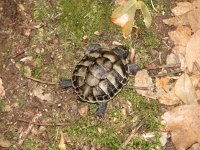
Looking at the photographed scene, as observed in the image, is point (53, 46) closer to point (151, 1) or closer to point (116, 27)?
point (116, 27)

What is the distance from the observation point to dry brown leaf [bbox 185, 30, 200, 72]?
17.8 feet

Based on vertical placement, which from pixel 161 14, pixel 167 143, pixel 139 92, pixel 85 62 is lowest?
pixel 167 143

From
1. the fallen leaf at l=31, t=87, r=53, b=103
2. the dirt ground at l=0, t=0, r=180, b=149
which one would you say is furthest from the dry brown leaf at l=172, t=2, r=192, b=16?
the fallen leaf at l=31, t=87, r=53, b=103

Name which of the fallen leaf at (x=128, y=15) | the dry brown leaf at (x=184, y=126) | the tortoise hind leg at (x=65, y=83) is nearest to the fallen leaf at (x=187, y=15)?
the fallen leaf at (x=128, y=15)

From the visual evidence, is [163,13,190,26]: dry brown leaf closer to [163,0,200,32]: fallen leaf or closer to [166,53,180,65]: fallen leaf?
[163,0,200,32]: fallen leaf

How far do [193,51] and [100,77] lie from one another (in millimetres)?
1271

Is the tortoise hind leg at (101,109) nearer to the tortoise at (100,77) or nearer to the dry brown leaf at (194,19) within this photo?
the tortoise at (100,77)

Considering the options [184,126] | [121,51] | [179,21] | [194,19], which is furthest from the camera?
[179,21]

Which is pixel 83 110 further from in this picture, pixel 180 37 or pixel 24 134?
pixel 180 37

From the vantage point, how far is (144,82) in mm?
5492

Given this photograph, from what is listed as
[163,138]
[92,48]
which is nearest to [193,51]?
[163,138]

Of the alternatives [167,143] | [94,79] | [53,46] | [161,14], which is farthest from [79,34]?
[167,143]

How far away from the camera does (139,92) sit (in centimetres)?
547

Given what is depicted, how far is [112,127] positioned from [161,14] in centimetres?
172
